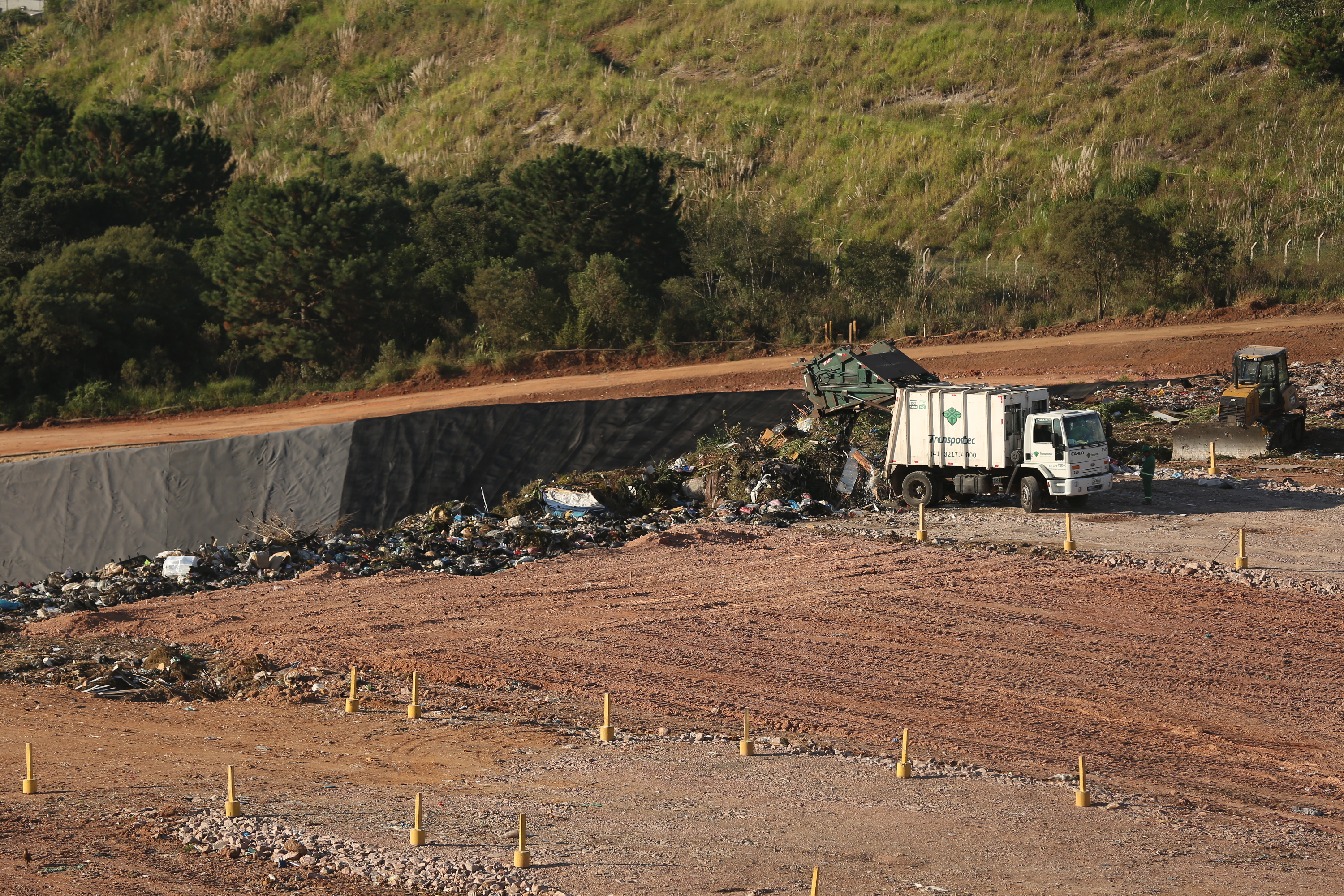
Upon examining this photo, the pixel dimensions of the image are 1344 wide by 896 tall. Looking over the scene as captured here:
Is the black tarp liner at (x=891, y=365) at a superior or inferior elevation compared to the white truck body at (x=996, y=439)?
superior

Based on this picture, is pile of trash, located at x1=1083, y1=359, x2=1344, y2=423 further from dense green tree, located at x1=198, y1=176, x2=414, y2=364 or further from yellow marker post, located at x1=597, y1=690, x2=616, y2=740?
dense green tree, located at x1=198, y1=176, x2=414, y2=364

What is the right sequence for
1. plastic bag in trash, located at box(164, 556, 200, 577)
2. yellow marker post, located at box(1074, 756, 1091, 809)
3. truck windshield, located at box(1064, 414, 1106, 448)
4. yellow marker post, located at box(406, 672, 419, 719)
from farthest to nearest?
truck windshield, located at box(1064, 414, 1106, 448), plastic bag in trash, located at box(164, 556, 200, 577), yellow marker post, located at box(406, 672, 419, 719), yellow marker post, located at box(1074, 756, 1091, 809)

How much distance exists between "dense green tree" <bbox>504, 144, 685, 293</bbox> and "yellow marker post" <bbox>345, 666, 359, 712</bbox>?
2669 centimetres

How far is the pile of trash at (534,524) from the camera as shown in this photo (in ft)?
61.6

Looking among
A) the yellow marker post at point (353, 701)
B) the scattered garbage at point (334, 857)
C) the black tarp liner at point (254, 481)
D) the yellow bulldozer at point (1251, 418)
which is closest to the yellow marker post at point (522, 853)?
the scattered garbage at point (334, 857)

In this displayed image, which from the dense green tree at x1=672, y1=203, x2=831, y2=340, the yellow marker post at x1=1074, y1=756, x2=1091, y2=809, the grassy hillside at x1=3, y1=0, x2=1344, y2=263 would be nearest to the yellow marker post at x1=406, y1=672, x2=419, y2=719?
the yellow marker post at x1=1074, y1=756, x2=1091, y2=809

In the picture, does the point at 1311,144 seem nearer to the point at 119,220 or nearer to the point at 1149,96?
the point at 1149,96

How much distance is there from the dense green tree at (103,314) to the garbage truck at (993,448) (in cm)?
2302

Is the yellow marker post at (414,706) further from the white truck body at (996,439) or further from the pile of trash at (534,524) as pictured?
the white truck body at (996,439)

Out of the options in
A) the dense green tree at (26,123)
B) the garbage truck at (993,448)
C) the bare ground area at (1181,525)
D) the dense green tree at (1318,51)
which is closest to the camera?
the bare ground area at (1181,525)

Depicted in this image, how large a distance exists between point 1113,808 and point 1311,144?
4184 cm

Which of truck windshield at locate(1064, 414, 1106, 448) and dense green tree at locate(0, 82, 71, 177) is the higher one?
dense green tree at locate(0, 82, 71, 177)

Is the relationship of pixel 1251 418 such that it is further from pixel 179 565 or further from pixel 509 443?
pixel 179 565

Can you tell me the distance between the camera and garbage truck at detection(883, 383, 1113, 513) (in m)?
20.1
